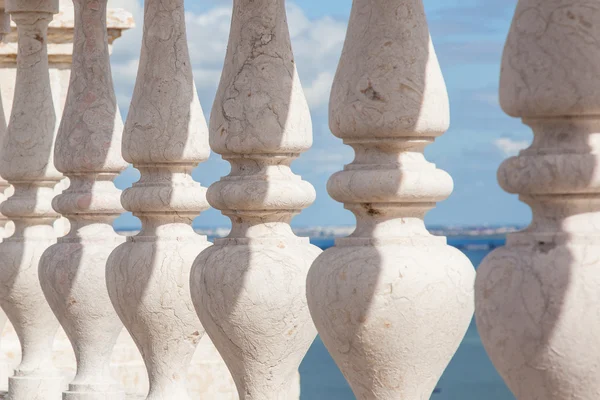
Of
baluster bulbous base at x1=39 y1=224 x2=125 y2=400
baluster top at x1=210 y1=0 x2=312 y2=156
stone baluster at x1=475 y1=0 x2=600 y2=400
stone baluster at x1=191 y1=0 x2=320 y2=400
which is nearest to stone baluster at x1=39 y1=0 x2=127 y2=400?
baluster bulbous base at x1=39 y1=224 x2=125 y2=400

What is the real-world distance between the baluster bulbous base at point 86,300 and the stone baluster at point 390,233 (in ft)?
13.7

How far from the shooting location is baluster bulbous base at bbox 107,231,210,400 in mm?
8906

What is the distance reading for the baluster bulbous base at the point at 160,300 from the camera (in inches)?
351

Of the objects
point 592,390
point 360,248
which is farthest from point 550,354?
point 360,248

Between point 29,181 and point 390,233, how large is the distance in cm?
640

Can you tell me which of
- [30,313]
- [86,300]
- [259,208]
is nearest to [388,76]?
[259,208]

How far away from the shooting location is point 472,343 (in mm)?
105250

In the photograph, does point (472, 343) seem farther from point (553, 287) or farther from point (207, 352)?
point (553, 287)

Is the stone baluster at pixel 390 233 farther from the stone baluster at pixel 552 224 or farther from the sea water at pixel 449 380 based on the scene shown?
the sea water at pixel 449 380

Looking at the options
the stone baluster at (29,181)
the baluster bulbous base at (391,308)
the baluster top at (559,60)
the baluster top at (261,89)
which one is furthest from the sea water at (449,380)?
the baluster top at (559,60)

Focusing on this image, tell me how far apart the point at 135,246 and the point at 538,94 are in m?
4.83

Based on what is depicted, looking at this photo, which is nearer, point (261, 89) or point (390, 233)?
point (390, 233)

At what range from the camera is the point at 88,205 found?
34.2 feet

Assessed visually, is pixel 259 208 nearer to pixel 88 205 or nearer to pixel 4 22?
pixel 88 205
